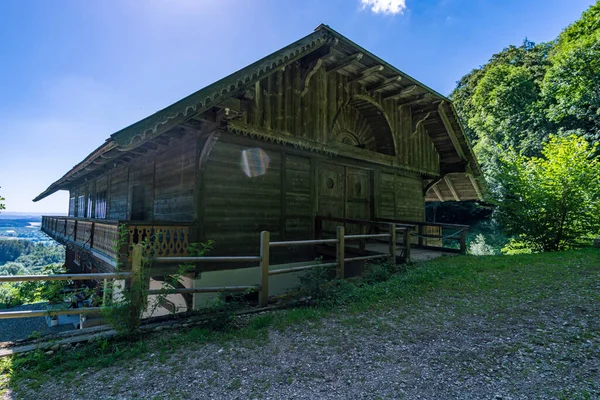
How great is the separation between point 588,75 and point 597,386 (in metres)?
33.7

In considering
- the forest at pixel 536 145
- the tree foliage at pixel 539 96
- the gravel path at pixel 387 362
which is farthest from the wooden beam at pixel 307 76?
the tree foliage at pixel 539 96

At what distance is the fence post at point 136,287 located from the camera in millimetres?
4074

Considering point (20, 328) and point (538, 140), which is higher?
point (538, 140)

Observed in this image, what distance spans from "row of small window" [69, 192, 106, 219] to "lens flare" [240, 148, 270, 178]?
9.60 meters

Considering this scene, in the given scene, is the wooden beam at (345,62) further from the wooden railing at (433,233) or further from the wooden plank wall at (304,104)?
the wooden railing at (433,233)

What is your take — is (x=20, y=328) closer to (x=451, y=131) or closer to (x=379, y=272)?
(x=379, y=272)

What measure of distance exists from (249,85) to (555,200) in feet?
38.0

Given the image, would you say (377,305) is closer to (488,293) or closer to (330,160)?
(488,293)

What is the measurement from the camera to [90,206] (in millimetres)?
16453

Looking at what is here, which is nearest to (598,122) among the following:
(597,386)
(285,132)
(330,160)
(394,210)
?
(394,210)

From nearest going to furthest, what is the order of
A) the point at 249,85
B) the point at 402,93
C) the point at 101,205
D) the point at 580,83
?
the point at 249,85 < the point at 402,93 < the point at 101,205 < the point at 580,83

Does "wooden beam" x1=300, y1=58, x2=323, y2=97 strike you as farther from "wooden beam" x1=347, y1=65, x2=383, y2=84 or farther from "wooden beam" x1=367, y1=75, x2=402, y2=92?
"wooden beam" x1=367, y1=75, x2=402, y2=92

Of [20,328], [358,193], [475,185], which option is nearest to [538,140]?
[475,185]

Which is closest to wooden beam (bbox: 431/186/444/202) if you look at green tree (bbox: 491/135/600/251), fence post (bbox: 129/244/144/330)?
green tree (bbox: 491/135/600/251)
